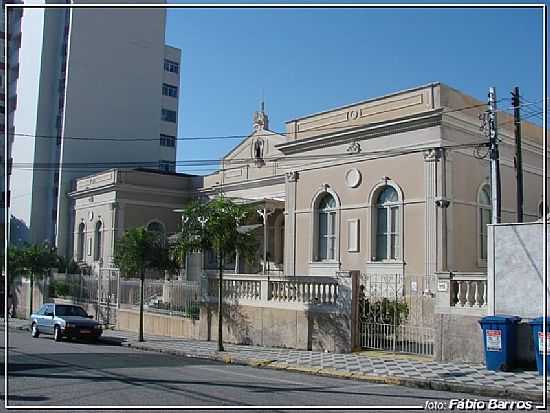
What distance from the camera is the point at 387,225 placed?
2341cm

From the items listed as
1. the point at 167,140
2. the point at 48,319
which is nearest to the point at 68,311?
the point at 48,319

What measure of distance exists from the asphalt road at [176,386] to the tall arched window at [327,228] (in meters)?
10.9

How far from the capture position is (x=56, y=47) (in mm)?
50312

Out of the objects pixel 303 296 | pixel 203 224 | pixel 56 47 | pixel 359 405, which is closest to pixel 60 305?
pixel 203 224

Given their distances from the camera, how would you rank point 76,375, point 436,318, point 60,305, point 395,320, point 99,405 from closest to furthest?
point 99,405, point 76,375, point 436,318, point 395,320, point 60,305

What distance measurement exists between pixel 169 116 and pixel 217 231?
42140 mm

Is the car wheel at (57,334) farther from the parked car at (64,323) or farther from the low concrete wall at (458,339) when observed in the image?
the low concrete wall at (458,339)

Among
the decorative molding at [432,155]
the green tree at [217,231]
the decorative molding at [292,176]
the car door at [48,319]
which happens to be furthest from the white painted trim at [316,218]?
the car door at [48,319]

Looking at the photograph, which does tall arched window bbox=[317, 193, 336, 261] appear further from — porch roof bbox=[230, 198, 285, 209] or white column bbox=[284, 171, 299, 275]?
porch roof bbox=[230, 198, 285, 209]

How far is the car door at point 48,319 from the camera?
22.4 m

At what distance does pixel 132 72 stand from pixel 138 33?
3004 millimetres

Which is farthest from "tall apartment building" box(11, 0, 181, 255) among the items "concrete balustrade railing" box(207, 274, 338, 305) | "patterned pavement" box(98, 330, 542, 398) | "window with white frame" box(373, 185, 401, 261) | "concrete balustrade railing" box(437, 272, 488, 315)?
"concrete balustrade railing" box(437, 272, 488, 315)

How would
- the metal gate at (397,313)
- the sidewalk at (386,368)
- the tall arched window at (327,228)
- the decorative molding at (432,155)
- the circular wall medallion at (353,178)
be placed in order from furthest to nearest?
the tall arched window at (327,228), the circular wall medallion at (353,178), the decorative molding at (432,155), the metal gate at (397,313), the sidewalk at (386,368)

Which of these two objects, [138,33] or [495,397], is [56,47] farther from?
[495,397]
